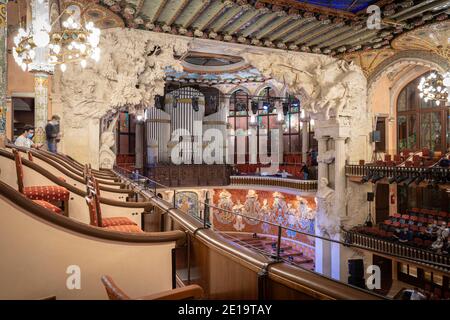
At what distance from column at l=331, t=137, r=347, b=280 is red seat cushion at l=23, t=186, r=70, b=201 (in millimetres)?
10791

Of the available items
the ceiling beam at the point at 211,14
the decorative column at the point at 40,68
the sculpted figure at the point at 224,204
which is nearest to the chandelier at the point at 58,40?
the decorative column at the point at 40,68

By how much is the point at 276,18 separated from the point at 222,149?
34.3ft

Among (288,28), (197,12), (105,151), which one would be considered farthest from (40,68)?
(288,28)

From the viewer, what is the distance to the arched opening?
1439cm

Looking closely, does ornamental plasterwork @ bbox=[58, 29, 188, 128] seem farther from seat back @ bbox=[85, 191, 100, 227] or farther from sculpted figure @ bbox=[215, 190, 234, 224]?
sculpted figure @ bbox=[215, 190, 234, 224]

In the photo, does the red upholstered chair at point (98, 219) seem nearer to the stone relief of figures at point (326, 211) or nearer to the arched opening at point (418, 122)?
the stone relief of figures at point (326, 211)

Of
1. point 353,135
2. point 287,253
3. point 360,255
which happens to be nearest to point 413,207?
point 360,255

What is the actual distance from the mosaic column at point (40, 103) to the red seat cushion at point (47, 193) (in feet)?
15.1

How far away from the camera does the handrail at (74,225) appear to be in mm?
1796
